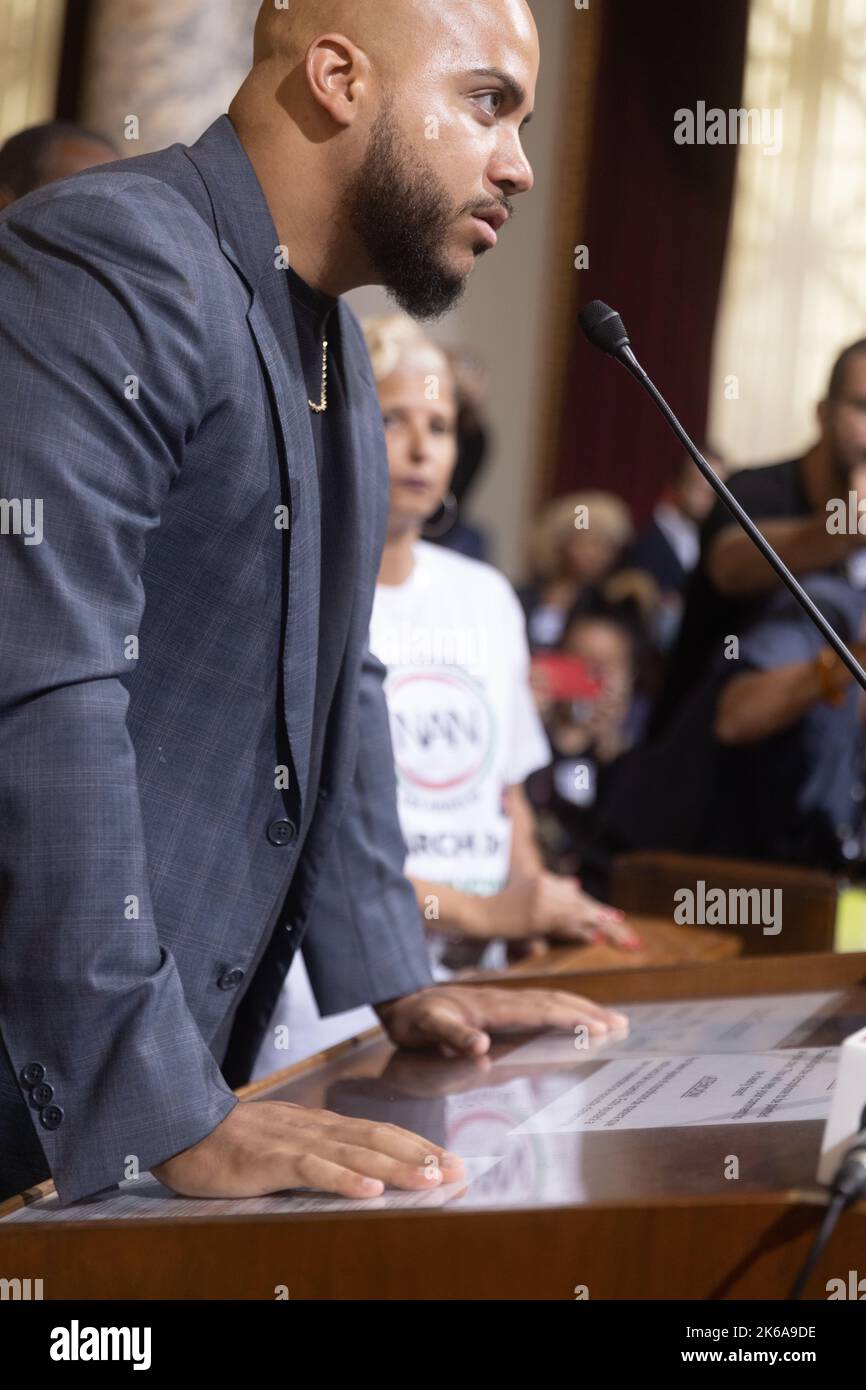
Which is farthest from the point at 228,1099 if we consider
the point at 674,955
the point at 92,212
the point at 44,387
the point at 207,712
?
the point at 674,955

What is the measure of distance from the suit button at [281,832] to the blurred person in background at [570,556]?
15.8 feet

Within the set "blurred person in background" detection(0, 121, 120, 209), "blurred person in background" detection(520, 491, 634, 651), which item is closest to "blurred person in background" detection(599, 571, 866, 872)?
"blurred person in background" detection(0, 121, 120, 209)

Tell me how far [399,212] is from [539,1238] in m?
0.73

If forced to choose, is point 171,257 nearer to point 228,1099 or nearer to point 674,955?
point 228,1099

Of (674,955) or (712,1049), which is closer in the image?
(712,1049)

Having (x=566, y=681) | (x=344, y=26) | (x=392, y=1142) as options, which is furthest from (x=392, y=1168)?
(x=566, y=681)

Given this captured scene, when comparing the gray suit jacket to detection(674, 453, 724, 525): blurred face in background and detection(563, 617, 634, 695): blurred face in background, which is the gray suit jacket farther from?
detection(674, 453, 724, 525): blurred face in background

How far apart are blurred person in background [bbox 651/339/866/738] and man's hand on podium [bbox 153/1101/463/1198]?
1845 mm

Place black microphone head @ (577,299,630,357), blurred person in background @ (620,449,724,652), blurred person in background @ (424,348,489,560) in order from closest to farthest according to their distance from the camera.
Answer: black microphone head @ (577,299,630,357) → blurred person in background @ (424,348,489,560) → blurred person in background @ (620,449,724,652)

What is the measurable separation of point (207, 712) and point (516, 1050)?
0.36 metres

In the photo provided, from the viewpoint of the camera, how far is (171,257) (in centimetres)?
111

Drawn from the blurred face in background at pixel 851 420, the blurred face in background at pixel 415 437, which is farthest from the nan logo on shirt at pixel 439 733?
the blurred face in background at pixel 851 420

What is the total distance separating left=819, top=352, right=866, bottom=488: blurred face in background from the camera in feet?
9.16

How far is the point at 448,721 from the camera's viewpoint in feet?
8.08
